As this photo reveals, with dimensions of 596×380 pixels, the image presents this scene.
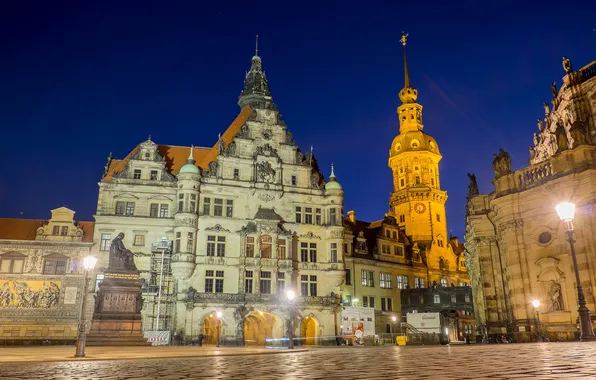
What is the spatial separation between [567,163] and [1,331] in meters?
44.4

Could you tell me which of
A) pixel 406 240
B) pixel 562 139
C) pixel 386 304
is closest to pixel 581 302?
pixel 562 139

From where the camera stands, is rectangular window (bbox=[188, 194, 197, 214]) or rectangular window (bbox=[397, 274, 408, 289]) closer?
rectangular window (bbox=[188, 194, 197, 214])

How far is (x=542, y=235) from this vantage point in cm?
2888

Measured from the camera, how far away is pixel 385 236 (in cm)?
6331

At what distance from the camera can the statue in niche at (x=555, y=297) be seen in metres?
27.3

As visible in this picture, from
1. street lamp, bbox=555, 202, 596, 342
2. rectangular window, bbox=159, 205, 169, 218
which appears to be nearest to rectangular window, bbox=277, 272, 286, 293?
rectangular window, bbox=159, 205, 169, 218

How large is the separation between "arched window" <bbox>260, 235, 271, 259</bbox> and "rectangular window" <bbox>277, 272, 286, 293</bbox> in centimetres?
202

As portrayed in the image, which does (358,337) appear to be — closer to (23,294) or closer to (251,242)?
(251,242)

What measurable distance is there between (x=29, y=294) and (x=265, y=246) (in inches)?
829

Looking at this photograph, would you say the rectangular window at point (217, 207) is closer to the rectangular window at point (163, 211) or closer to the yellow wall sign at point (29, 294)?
the rectangular window at point (163, 211)

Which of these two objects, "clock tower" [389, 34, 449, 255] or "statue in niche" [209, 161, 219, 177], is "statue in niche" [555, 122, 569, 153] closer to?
"statue in niche" [209, 161, 219, 177]

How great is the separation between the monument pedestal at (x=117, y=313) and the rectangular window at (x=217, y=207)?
56.5ft

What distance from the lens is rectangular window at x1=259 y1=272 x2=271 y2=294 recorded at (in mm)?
46719

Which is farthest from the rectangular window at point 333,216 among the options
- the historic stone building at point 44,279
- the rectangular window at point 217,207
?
the historic stone building at point 44,279
